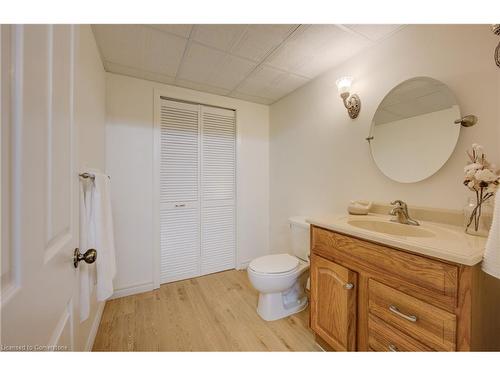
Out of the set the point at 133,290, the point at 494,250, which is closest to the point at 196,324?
the point at 133,290

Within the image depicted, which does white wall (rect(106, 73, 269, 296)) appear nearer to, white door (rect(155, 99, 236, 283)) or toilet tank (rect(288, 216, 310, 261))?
white door (rect(155, 99, 236, 283))

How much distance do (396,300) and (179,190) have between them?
2.04m

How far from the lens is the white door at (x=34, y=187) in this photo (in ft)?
1.17

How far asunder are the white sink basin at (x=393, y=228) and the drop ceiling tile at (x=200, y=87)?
1.90 metres

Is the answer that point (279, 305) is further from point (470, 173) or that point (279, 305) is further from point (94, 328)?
point (470, 173)

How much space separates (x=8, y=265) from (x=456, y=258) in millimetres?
1233

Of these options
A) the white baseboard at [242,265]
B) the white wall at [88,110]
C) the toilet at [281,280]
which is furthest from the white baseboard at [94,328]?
the white baseboard at [242,265]

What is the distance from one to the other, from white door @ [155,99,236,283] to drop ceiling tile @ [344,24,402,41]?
1.52 m

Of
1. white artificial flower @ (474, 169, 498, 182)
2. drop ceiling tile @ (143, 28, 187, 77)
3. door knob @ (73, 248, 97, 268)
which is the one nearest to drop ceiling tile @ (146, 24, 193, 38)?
drop ceiling tile @ (143, 28, 187, 77)

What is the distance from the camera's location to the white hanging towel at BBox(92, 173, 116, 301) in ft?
3.65

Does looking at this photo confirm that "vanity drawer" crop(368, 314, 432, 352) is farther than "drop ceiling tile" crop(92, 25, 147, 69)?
No

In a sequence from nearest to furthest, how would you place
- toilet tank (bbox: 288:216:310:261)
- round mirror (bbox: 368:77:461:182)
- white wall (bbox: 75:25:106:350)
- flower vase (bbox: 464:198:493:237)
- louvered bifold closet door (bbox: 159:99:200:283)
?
1. flower vase (bbox: 464:198:493:237)
2. white wall (bbox: 75:25:106:350)
3. round mirror (bbox: 368:77:461:182)
4. toilet tank (bbox: 288:216:310:261)
5. louvered bifold closet door (bbox: 159:99:200:283)

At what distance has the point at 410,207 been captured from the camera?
1.30m
